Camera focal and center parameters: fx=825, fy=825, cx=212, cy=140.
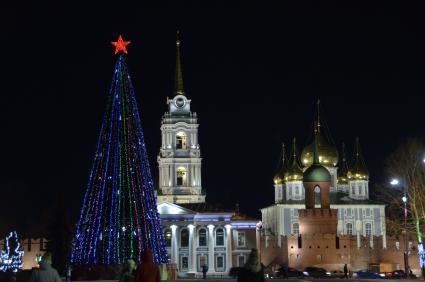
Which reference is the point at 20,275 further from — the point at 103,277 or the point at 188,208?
the point at 188,208

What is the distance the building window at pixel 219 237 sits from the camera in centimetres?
8194

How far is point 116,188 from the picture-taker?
4047 cm

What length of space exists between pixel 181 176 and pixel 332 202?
18.6 meters

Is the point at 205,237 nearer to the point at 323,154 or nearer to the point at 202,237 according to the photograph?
the point at 202,237

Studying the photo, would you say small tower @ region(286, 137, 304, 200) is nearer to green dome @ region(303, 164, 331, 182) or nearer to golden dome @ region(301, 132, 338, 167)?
golden dome @ region(301, 132, 338, 167)

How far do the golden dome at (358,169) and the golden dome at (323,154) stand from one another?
5003 millimetres

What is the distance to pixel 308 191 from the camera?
80250mm

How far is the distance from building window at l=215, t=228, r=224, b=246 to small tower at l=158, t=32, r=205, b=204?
1194 cm

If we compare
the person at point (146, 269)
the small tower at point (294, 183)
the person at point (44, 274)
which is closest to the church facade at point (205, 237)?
the small tower at point (294, 183)

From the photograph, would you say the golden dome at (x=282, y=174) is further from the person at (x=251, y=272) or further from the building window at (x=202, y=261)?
the person at (x=251, y=272)

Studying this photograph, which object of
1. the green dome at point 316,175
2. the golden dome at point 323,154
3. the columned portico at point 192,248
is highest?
the golden dome at point 323,154

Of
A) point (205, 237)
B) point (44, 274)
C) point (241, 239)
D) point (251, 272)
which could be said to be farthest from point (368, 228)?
point (44, 274)

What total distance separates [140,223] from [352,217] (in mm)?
62127

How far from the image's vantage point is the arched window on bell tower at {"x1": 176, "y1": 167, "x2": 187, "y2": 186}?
312 ft
